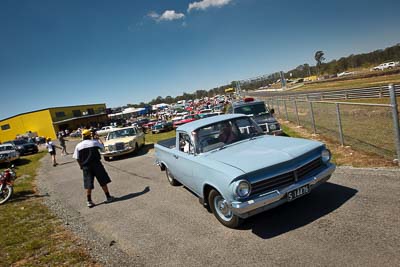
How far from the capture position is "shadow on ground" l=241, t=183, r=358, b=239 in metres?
3.77

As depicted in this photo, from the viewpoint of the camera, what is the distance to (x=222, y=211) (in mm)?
4117

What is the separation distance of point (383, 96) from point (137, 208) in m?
21.4

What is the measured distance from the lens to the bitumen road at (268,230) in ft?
10.0

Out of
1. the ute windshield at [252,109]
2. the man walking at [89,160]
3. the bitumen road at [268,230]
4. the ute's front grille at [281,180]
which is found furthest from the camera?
the ute windshield at [252,109]

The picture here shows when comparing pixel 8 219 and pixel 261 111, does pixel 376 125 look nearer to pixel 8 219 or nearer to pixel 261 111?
pixel 261 111

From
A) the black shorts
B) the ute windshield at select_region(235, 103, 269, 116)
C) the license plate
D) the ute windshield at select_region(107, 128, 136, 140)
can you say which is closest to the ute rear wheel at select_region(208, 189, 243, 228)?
the license plate

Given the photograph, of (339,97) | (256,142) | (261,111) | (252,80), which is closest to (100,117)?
(252,80)

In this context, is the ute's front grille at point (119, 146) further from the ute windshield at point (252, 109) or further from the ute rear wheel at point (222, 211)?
the ute rear wheel at point (222, 211)

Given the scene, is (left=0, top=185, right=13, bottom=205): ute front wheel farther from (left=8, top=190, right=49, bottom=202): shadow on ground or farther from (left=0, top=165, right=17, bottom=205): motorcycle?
(left=8, top=190, right=49, bottom=202): shadow on ground

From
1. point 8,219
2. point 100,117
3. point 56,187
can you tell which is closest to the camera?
point 8,219

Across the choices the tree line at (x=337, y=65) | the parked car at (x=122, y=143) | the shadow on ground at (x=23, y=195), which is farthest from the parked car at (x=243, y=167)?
the tree line at (x=337, y=65)

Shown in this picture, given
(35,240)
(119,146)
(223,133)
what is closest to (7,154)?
(119,146)

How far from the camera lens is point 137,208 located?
18.6 ft

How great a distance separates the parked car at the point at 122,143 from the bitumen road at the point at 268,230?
23.9 feet
